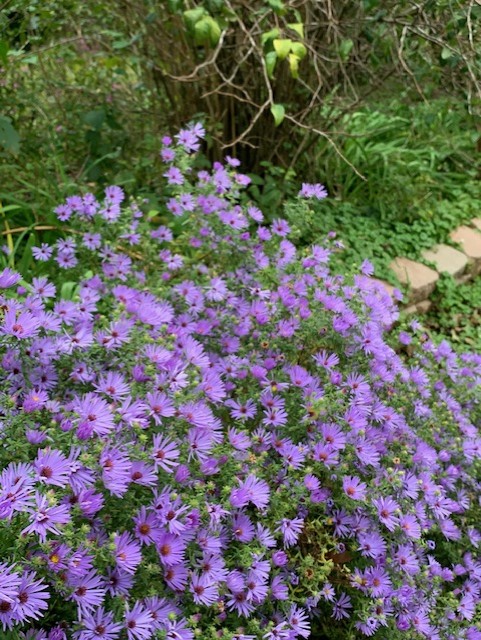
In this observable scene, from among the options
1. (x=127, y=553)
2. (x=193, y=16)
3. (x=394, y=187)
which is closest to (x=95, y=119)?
(x=193, y=16)

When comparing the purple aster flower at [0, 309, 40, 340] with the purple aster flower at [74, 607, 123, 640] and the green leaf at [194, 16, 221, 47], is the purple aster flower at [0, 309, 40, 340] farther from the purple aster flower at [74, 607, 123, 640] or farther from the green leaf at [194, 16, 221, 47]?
the green leaf at [194, 16, 221, 47]

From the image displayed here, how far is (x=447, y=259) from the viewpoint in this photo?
10.7ft

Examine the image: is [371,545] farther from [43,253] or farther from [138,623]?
[43,253]

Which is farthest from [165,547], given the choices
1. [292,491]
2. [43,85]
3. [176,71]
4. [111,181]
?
[43,85]

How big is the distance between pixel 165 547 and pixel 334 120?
7.36 ft

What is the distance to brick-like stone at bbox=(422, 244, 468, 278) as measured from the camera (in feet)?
10.5

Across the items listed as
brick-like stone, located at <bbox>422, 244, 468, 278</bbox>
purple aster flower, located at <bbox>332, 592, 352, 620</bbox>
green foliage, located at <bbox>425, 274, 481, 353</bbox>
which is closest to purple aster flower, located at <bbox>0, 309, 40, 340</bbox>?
purple aster flower, located at <bbox>332, 592, 352, 620</bbox>

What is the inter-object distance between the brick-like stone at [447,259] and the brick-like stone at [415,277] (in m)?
0.08

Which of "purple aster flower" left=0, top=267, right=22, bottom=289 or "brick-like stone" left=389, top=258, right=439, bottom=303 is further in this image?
"brick-like stone" left=389, top=258, right=439, bottom=303

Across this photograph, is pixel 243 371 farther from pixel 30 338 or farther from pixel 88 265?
pixel 88 265

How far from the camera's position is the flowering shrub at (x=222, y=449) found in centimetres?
95

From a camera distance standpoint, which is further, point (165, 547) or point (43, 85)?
point (43, 85)

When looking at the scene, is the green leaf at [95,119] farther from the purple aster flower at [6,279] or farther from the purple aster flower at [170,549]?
the purple aster flower at [170,549]

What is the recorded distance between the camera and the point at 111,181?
105 inches
